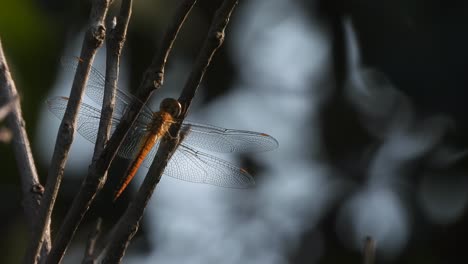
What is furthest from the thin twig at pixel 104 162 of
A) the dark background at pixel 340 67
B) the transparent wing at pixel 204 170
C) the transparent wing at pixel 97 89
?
the dark background at pixel 340 67

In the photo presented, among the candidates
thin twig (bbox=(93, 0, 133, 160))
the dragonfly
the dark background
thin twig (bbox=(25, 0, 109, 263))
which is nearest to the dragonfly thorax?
the dragonfly

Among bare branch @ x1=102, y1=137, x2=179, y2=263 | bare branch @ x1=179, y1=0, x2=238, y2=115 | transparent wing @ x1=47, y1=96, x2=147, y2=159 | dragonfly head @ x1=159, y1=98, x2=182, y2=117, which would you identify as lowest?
bare branch @ x1=102, y1=137, x2=179, y2=263

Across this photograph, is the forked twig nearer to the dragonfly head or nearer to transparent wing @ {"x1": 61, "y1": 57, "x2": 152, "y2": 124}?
transparent wing @ {"x1": 61, "y1": 57, "x2": 152, "y2": 124}

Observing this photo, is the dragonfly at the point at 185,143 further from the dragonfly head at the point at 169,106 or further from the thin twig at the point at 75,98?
the thin twig at the point at 75,98

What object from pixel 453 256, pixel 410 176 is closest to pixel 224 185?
pixel 453 256

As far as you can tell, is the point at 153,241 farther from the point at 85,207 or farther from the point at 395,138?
the point at 85,207

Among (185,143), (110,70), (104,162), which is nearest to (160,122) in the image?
(185,143)
